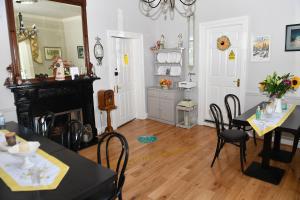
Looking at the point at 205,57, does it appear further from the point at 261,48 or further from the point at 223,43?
the point at 261,48

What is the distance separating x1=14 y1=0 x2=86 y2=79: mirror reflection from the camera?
318cm

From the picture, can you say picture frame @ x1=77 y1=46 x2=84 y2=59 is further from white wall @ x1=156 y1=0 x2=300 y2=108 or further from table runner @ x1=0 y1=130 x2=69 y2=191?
white wall @ x1=156 y1=0 x2=300 y2=108

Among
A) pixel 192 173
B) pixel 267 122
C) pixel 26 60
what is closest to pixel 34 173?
pixel 192 173

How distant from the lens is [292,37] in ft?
11.2

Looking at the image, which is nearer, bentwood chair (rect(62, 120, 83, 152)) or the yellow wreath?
bentwood chair (rect(62, 120, 83, 152))

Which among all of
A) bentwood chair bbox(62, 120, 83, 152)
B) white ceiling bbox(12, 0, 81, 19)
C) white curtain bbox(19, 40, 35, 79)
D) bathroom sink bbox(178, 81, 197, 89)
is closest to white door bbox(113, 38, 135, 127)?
white ceiling bbox(12, 0, 81, 19)

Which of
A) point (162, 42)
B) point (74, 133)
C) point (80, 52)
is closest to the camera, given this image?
point (74, 133)

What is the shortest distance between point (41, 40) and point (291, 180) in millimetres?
4042

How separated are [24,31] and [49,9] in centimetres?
56

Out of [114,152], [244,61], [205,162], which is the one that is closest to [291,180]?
[205,162]

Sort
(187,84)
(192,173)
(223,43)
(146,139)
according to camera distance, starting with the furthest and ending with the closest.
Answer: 1. (187,84)
2. (223,43)
3. (146,139)
4. (192,173)

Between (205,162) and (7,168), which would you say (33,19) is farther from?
(205,162)

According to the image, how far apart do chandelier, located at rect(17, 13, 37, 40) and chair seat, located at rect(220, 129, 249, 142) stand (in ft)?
10.5

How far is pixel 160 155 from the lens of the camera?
3.46 meters
